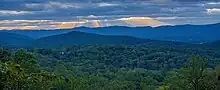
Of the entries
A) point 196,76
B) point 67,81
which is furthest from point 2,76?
point 67,81

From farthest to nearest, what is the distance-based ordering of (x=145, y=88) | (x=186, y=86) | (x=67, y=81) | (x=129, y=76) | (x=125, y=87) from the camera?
(x=129, y=76), (x=125, y=87), (x=145, y=88), (x=67, y=81), (x=186, y=86)

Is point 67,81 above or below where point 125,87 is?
above

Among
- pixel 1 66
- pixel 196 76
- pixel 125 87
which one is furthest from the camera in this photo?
pixel 125 87

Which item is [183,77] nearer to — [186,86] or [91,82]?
[186,86]

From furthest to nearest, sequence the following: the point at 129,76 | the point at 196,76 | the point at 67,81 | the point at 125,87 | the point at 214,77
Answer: the point at 129,76 → the point at 125,87 → the point at 67,81 → the point at 214,77 → the point at 196,76

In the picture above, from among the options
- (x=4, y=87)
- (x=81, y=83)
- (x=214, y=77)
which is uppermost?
(x=4, y=87)

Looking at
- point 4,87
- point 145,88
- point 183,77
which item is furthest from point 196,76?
point 145,88

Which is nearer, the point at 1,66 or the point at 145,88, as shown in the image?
the point at 1,66

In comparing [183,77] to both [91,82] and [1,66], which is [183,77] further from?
[91,82]

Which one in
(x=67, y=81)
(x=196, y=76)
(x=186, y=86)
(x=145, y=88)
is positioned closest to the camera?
(x=196, y=76)
